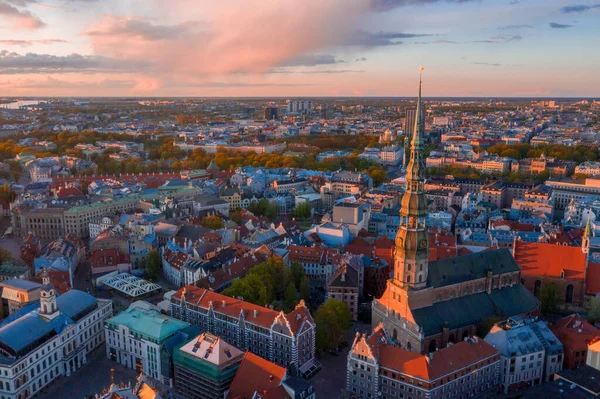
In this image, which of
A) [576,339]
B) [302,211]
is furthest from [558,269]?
[302,211]

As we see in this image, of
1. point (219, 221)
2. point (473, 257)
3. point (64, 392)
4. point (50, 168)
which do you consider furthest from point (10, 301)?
point (50, 168)

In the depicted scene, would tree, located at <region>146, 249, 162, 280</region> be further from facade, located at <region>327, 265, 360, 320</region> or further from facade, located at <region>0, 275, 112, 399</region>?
facade, located at <region>327, 265, 360, 320</region>

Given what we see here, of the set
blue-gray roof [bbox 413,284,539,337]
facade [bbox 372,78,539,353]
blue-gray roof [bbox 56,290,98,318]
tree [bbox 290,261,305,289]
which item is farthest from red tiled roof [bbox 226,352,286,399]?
tree [bbox 290,261,305,289]

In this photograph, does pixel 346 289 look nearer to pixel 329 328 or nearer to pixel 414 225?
pixel 329 328

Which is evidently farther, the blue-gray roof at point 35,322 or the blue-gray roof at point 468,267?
the blue-gray roof at point 468,267

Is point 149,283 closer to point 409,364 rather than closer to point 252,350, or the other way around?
point 252,350

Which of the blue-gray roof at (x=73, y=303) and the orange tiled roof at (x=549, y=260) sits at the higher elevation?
the orange tiled roof at (x=549, y=260)

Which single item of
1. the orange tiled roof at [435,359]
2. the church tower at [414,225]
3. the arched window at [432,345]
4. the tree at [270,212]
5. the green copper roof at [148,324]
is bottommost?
the tree at [270,212]

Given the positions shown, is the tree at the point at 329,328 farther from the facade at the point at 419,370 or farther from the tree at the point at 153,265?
the tree at the point at 153,265

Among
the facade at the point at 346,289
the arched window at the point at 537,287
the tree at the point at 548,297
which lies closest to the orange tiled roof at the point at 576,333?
the tree at the point at 548,297
